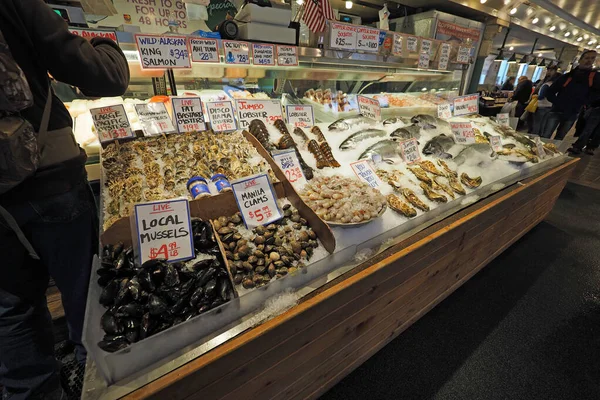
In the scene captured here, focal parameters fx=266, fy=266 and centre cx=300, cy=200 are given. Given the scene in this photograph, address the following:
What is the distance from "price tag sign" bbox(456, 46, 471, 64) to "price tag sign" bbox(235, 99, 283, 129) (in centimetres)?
357

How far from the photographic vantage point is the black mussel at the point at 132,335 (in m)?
0.96

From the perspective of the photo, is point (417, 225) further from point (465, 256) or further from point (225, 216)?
point (225, 216)

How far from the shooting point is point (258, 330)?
3.86 ft

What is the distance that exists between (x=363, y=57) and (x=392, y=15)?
9.27 feet

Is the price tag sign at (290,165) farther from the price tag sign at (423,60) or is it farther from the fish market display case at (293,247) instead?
the price tag sign at (423,60)

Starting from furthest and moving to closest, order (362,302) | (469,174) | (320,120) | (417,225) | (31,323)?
(320,120) → (469,174) → (417,225) → (362,302) → (31,323)

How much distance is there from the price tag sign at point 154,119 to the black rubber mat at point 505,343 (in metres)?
2.60

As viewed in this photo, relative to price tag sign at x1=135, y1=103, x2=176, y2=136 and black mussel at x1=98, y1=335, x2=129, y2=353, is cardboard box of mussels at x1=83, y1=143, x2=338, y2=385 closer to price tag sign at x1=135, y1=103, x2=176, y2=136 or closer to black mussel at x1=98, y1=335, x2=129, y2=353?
black mussel at x1=98, y1=335, x2=129, y2=353

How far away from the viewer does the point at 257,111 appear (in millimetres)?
2793

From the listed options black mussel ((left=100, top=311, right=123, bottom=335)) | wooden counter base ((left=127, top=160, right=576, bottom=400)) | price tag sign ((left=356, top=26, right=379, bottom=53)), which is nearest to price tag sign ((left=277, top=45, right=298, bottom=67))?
price tag sign ((left=356, top=26, right=379, bottom=53))

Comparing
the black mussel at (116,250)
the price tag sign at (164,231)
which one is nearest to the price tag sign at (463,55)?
the price tag sign at (164,231)

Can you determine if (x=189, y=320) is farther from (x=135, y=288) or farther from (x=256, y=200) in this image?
(x=256, y=200)

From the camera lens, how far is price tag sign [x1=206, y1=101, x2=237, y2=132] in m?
2.50

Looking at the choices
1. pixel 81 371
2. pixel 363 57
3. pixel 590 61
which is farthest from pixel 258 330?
pixel 590 61
